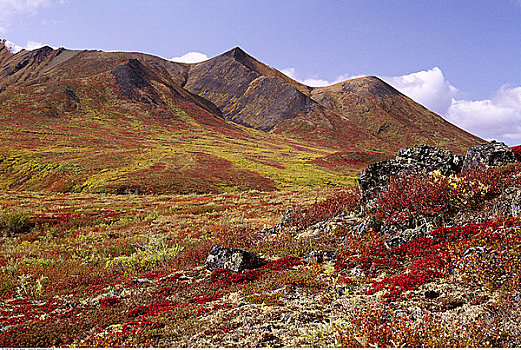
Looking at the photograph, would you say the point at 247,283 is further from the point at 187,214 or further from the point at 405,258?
the point at 187,214

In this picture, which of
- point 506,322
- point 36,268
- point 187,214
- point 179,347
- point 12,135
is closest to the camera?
point 506,322

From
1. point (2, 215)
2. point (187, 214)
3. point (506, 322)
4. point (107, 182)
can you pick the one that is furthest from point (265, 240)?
point (107, 182)

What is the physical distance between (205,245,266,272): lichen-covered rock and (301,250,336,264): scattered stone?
1727 mm

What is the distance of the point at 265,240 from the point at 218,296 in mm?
6334

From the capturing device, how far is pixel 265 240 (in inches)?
568

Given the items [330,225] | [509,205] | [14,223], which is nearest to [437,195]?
[509,205]

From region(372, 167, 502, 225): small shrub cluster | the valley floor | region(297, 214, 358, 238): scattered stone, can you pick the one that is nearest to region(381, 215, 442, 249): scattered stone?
region(372, 167, 502, 225): small shrub cluster

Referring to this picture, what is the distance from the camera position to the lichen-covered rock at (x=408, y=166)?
50.2ft

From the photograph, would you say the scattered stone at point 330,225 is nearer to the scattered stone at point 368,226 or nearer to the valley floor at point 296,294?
the valley floor at point 296,294

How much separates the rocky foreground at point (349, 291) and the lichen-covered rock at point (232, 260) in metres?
0.05

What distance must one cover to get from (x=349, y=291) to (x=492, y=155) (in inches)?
457

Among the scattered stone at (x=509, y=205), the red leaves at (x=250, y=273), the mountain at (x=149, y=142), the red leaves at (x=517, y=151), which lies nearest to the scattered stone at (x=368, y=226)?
the red leaves at (x=250, y=273)

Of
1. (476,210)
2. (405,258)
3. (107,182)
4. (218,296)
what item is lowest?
(107,182)

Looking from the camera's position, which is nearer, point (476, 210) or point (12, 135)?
point (476, 210)
